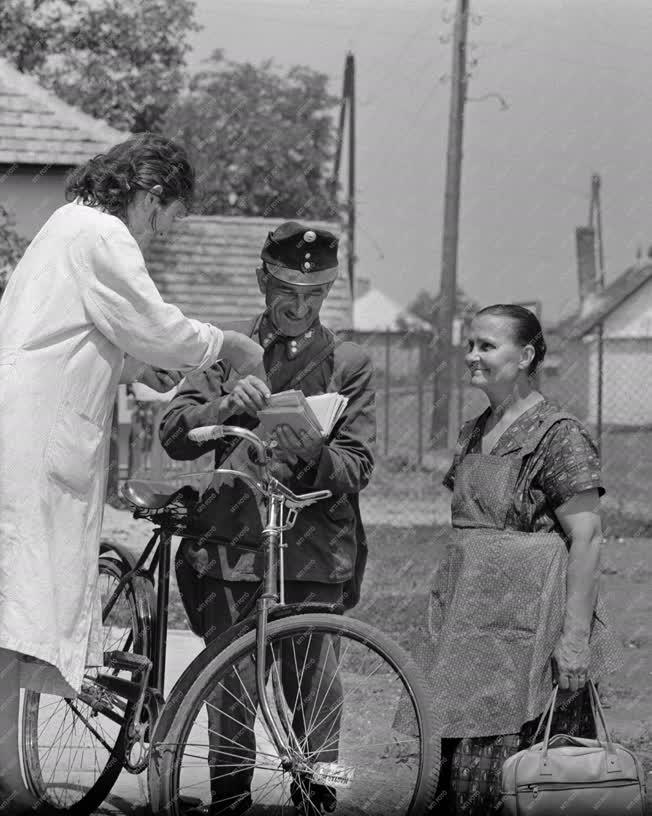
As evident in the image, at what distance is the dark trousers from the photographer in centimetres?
379

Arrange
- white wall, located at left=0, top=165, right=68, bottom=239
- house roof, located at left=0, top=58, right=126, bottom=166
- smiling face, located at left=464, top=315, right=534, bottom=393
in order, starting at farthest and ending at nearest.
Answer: white wall, located at left=0, top=165, right=68, bottom=239, house roof, located at left=0, top=58, right=126, bottom=166, smiling face, located at left=464, top=315, right=534, bottom=393

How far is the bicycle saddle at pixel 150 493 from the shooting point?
3918 mm

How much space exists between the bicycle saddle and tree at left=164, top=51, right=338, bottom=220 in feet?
104

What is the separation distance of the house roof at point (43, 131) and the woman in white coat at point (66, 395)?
13293 millimetres

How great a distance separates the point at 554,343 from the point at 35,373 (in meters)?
46.7

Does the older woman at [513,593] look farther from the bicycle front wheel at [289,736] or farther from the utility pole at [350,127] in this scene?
the utility pole at [350,127]

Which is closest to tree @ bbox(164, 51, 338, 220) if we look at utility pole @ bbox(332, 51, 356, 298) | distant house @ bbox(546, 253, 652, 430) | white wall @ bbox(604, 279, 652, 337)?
utility pole @ bbox(332, 51, 356, 298)

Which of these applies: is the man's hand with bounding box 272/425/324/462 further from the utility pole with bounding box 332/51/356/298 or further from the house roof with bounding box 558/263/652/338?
the house roof with bounding box 558/263/652/338

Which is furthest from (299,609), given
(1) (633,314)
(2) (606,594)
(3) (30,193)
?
(1) (633,314)

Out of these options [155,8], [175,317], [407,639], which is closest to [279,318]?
[175,317]

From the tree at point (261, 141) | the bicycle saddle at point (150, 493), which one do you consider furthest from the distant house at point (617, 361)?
the bicycle saddle at point (150, 493)

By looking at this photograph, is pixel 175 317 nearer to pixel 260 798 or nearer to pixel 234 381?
pixel 234 381

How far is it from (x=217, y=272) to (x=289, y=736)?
20.4m

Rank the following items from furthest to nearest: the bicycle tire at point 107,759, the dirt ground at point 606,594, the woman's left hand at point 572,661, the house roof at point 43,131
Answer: the house roof at point 43,131, the dirt ground at point 606,594, the bicycle tire at point 107,759, the woman's left hand at point 572,661
